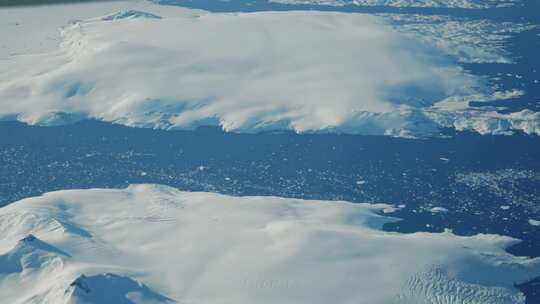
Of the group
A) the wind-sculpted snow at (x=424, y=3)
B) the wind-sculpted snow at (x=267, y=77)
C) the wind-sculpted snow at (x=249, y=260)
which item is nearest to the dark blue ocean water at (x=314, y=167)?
the wind-sculpted snow at (x=267, y=77)

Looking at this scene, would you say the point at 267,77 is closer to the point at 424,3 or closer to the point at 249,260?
the point at 249,260

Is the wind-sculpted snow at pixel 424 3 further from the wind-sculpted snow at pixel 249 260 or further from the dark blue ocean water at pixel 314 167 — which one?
the wind-sculpted snow at pixel 249 260

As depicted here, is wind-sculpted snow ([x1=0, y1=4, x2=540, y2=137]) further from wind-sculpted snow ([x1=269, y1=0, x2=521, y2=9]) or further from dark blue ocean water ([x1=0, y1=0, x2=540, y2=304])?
wind-sculpted snow ([x1=269, y1=0, x2=521, y2=9])

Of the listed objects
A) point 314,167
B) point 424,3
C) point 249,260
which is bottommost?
point 314,167

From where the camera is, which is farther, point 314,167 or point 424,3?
point 424,3

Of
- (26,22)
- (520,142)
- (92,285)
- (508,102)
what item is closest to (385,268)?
(92,285)

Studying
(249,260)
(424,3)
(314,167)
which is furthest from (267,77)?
(424,3)

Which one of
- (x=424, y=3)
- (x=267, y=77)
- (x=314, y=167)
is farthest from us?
(x=424, y=3)

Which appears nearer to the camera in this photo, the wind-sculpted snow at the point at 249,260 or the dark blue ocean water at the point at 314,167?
the wind-sculpted snow at the point at 249,260
